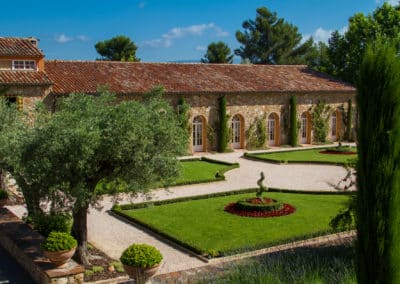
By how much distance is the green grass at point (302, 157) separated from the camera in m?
27.8

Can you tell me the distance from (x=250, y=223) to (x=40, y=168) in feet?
24.9

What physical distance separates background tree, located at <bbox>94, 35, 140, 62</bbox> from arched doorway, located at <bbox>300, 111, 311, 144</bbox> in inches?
1182

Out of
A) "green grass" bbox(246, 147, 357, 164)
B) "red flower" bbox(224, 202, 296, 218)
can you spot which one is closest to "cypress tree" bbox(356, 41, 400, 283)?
"red flower" bbox(224, 202, 296, 218)

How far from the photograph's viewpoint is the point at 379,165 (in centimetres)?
631

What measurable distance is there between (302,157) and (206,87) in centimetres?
768

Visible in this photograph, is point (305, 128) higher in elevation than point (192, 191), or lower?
higher

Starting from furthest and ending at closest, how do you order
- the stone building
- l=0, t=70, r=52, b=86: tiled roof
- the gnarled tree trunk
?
the stone building < l=0, t=70, r=52, b=86: tiled roof < the gnarled tree trunk

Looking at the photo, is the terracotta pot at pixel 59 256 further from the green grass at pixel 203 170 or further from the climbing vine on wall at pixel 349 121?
the climbing vine on wall at pixel 349 121

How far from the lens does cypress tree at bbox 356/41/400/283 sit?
630 cm

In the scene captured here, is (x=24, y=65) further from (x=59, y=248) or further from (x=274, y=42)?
(x=274, y=42)

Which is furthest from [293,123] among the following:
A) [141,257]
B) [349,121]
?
[141,257]

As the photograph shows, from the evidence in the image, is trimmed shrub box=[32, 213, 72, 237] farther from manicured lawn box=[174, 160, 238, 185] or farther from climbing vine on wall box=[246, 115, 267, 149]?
climbing vine on wall box=[246, 115, 267, 149]

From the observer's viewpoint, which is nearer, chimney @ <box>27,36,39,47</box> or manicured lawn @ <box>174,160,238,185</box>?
manicured lawn @ <box>174,160,238,185</box>

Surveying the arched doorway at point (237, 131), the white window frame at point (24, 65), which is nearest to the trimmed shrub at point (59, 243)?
the white window frame at point (24, 65)
